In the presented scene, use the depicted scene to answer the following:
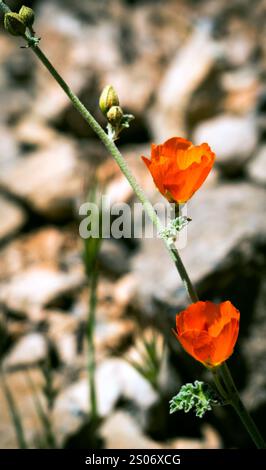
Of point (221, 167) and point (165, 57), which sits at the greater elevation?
point (165, 57)

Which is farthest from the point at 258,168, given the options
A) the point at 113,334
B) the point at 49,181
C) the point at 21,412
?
the point at 21,412

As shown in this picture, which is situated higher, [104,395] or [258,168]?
[258,168]

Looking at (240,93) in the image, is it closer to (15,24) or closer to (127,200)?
(127,200)

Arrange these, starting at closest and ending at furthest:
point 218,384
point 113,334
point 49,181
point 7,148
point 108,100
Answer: point 218,384 < point 108,100 < point 113,334 < point 49,181 < point 7,148

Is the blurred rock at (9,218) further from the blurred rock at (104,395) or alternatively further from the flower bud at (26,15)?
the flower bud at (26,15)
